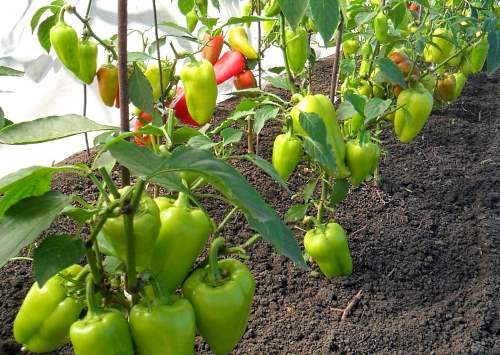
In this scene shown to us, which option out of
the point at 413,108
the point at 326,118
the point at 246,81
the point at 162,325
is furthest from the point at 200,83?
the point at 162,325

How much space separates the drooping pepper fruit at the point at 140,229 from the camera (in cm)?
70

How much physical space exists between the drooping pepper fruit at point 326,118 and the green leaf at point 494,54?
61cm

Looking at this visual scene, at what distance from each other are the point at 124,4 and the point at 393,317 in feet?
3.33

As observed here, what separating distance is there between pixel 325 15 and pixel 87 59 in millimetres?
708

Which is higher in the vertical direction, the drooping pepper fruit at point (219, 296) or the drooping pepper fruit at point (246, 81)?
the drooping pepper fruit at point (219, 296)

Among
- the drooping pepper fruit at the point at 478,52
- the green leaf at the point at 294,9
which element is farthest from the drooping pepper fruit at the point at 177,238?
the drooping pepper fruit at the point at 478,52

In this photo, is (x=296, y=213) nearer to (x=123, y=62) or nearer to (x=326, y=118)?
(x=326, y=118)

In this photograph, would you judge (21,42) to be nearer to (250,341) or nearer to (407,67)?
(407,67)

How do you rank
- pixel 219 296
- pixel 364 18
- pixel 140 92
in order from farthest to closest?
pixel 364 18, pixel 140 92, pixel 219 296

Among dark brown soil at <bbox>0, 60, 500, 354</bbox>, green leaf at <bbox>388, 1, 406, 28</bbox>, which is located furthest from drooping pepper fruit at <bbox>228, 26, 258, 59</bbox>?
green leaf at <bbox>388, 1, 406, 28</bbox>

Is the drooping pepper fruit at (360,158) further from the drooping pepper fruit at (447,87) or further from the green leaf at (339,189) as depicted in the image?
the drooping pepper fruit at (447,87)

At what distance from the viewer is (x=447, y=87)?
219cm

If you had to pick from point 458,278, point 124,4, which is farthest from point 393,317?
point 124,4

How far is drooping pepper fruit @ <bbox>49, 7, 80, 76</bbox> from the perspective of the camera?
118 cm
